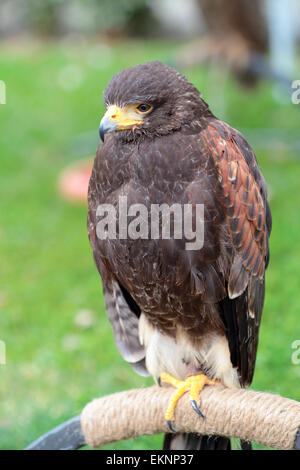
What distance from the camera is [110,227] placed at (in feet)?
7.18

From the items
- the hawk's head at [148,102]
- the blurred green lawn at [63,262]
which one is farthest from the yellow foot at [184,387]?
the hawk's head at [148,102]

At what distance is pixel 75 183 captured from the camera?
20.2 feet

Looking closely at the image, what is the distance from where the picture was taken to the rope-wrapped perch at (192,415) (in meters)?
2.01

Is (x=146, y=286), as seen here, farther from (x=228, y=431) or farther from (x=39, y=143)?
(x=39, y=143)

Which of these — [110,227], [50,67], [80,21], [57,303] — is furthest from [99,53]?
[110,227]

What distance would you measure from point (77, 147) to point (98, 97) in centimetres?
157

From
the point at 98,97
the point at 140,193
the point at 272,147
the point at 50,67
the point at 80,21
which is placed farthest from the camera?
the point at 80,21

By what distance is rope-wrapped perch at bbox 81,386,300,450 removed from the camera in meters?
2.01

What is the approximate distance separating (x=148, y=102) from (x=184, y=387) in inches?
42.2

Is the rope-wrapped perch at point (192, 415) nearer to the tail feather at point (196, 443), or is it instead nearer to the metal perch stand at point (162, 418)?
the metal perch stand at point (162, 418)

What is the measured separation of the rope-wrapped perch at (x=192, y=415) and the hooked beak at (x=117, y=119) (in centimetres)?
94

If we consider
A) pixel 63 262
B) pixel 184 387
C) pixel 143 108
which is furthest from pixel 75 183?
pixel 143 108

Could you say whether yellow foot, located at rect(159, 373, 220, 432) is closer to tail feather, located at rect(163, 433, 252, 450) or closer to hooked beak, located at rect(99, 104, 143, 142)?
tail feather, located at rect(163, 433, 252, 450)

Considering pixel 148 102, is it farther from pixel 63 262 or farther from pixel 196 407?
pixel 63 262
